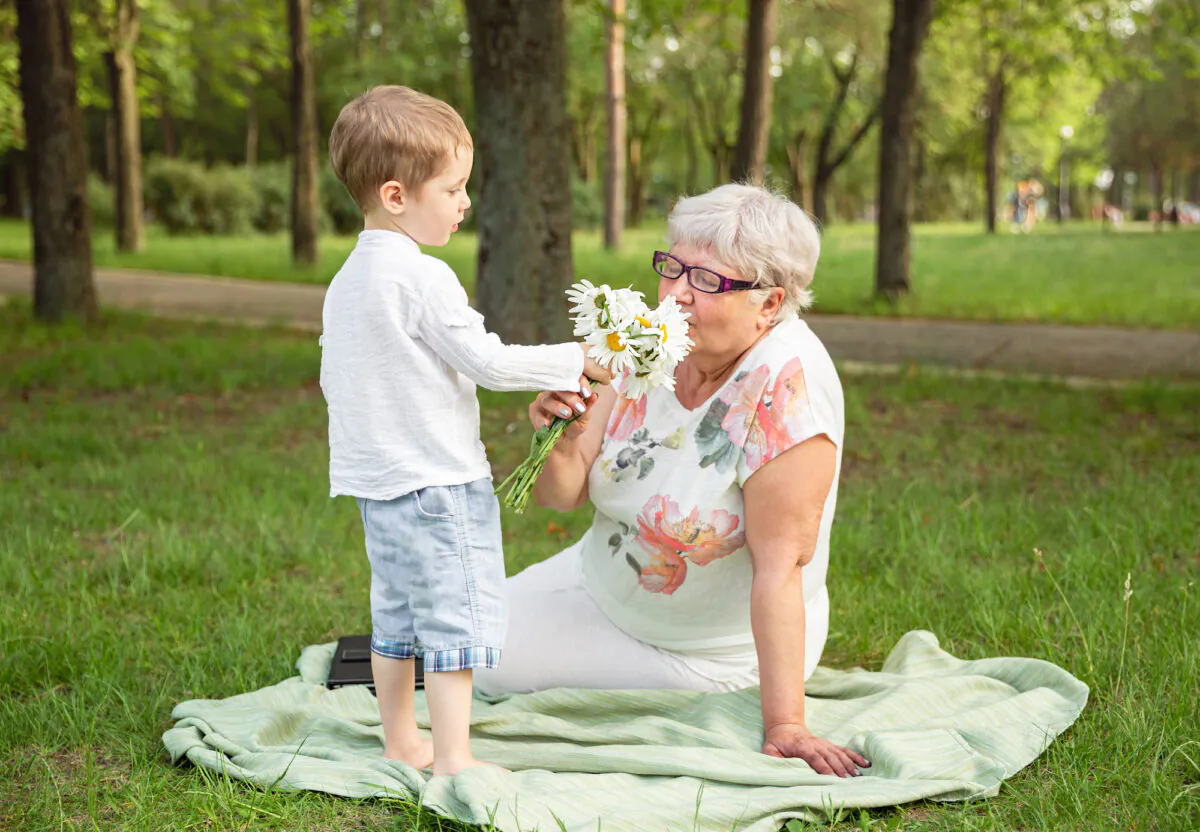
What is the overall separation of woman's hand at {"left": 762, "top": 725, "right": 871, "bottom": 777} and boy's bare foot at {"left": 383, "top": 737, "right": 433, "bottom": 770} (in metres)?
0.85

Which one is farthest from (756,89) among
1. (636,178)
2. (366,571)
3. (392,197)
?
(636,178)

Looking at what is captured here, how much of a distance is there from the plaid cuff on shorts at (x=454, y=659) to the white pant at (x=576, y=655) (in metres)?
0.66

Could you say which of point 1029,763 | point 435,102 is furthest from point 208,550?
point 1029,763

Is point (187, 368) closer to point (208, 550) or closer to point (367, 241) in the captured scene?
point (208, 550)

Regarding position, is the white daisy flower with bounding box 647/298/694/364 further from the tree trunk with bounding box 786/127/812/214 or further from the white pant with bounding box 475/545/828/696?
the tree trunk with bounding box 786/127/812/214

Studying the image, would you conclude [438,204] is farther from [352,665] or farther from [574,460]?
[352,665]

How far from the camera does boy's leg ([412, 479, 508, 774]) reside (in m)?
2.74

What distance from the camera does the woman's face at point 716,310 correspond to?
295 centimetres

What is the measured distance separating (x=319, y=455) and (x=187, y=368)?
3.07m

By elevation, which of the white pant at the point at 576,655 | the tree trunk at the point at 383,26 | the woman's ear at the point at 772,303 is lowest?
the white pant at the point at 576,655

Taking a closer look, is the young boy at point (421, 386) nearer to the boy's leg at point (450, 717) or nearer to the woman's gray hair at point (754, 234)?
the boy's leg at point (450, 717)

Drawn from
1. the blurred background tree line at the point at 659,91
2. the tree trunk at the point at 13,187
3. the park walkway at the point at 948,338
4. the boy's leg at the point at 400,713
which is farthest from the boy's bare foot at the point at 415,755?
the tree trunk at the point at 13,187

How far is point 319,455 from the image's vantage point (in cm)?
640

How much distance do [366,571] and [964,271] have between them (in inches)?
644
